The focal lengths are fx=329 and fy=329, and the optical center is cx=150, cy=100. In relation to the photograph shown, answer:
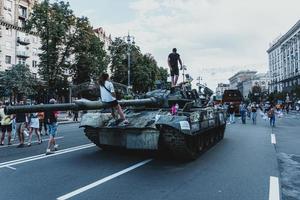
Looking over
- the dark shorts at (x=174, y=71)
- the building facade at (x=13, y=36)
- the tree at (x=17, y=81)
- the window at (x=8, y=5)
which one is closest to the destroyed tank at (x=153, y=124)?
the dark shorts at (x=174, y=71)

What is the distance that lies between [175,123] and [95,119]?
2.62 m

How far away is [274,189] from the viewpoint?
19.3 ft

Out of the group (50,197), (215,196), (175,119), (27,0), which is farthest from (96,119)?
(27,0)

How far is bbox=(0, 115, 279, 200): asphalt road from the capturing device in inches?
219

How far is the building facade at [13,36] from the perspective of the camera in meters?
48.5

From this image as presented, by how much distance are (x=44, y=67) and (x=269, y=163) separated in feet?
92.0

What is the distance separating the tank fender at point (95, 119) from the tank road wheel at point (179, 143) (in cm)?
198

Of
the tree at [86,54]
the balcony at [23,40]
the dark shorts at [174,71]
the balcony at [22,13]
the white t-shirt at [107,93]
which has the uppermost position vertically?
the balcony at [22,13]

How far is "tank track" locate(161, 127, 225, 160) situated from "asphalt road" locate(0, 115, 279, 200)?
0.23 m

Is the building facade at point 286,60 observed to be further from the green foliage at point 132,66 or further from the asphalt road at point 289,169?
the asphalt road at point 289,169

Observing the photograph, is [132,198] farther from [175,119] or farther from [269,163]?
[269,163]

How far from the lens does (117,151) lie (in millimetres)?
10023

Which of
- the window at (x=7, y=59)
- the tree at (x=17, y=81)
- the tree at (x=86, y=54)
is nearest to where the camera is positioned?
the tree at (x=86, y=54)

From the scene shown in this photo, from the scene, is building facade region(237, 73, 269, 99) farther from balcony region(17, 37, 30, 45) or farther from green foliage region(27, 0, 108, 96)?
green foliage region(27, 0, 108, 96)
